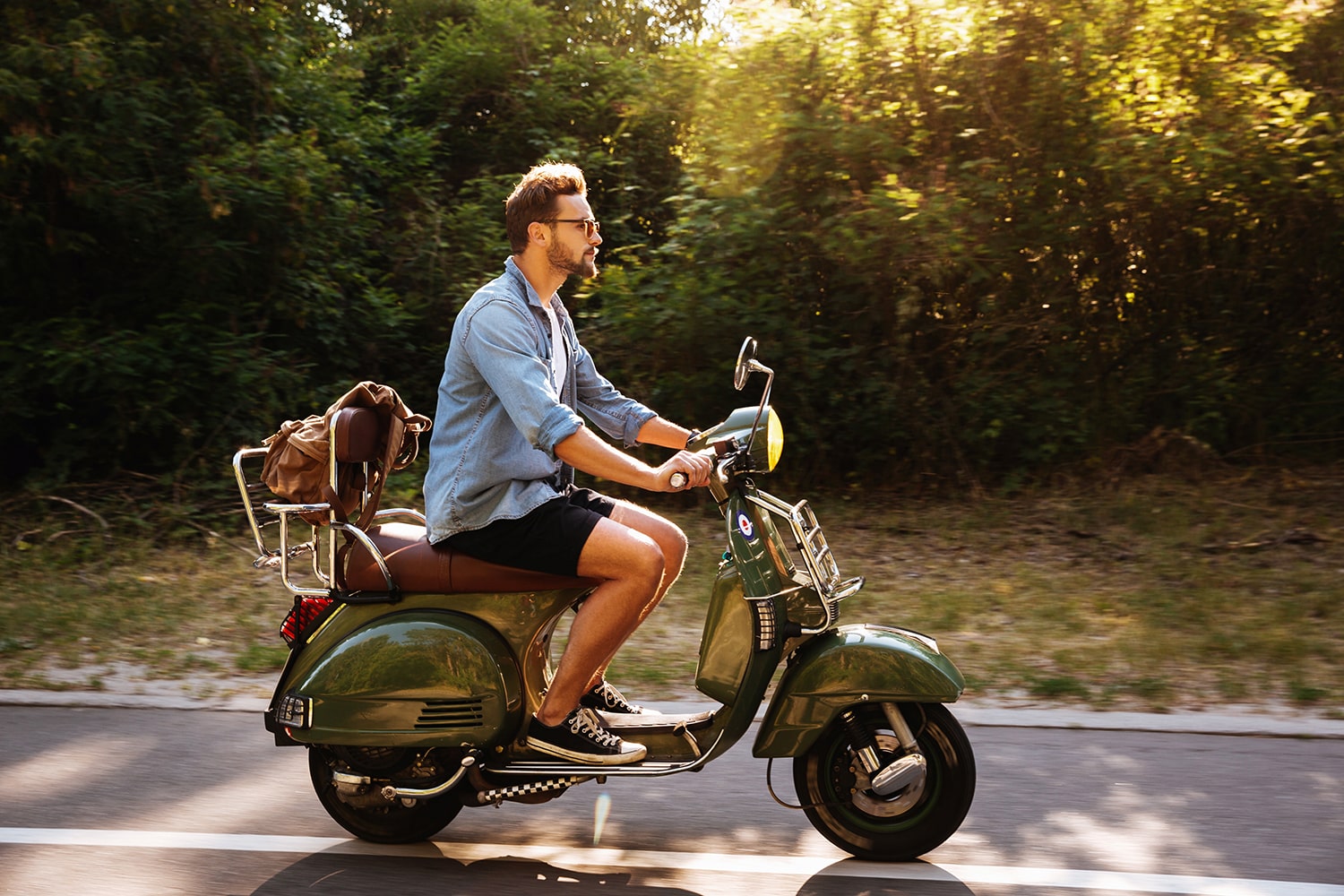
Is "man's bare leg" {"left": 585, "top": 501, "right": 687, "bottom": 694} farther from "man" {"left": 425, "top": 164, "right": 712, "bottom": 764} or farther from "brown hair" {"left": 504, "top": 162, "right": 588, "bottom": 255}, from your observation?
"brown hair" {"left": 504, "top": 162, "right": 588, "bottom": 255}

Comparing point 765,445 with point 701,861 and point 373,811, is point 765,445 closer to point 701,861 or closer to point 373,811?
point 701,861

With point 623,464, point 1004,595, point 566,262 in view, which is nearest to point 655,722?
point 623,464

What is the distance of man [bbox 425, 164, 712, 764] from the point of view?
3477 millimetres

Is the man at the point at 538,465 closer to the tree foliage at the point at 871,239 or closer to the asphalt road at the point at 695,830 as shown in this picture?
the asphalt road at the point at 695,830

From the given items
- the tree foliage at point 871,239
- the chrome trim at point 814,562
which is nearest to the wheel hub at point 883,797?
the chrome trim at point 814,562

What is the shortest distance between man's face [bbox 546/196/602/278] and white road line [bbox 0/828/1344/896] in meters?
1.68

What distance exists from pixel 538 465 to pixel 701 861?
1201 mm

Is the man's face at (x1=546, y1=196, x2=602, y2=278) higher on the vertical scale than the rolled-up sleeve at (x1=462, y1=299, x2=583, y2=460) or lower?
Result: higher

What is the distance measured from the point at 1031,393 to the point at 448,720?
684 centimetres

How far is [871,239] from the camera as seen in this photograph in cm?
891

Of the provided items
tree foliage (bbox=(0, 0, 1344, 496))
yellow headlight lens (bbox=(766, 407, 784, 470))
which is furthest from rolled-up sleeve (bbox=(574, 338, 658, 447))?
A: tree foliage (bbox=(0, 0, 1344, 496))

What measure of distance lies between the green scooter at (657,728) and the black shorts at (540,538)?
6 centimetres

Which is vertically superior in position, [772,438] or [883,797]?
[772,438]

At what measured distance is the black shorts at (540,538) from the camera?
11.7 ft
